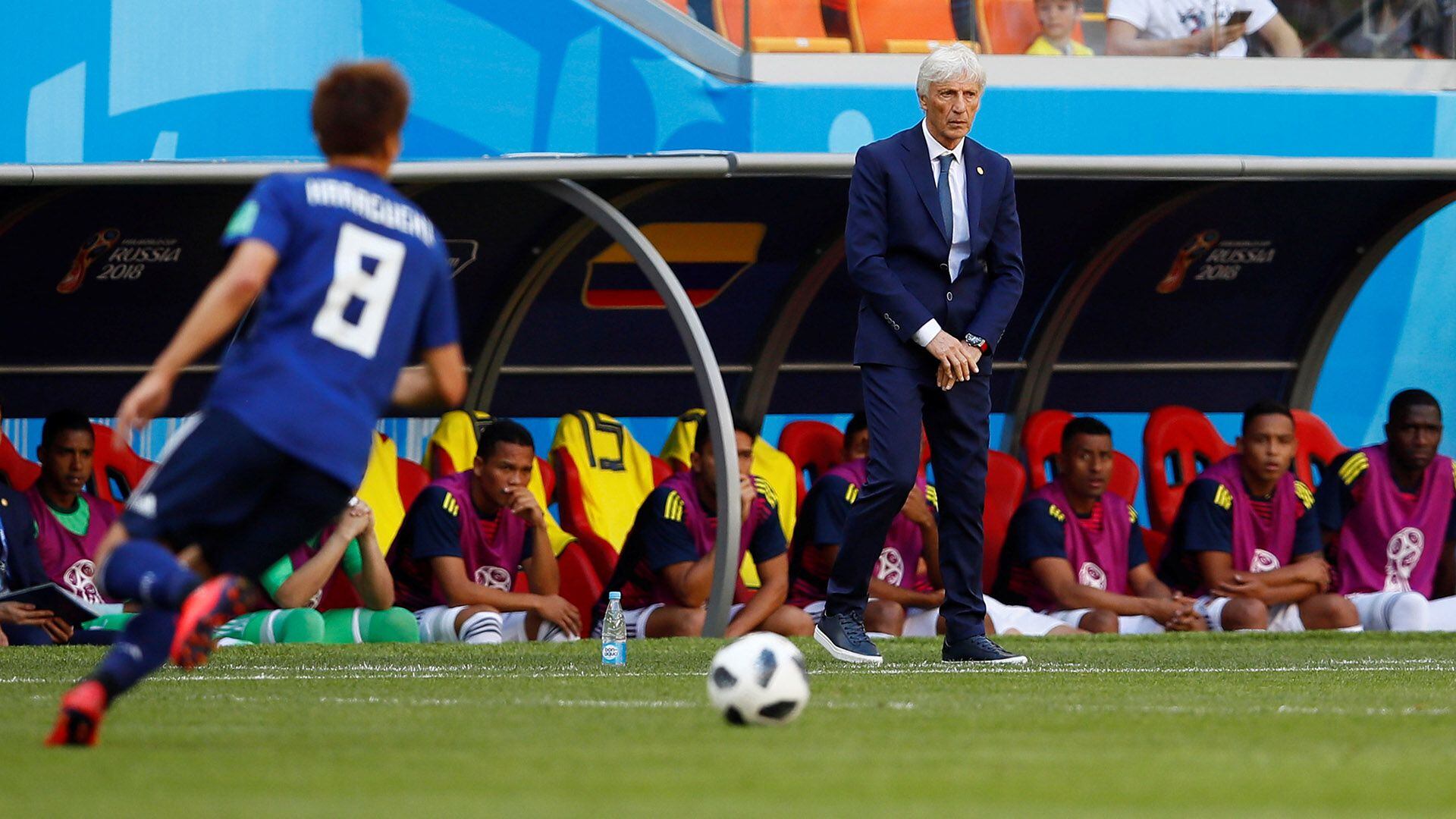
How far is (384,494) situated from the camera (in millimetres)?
9891

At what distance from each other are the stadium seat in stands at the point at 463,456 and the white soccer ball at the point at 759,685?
5203mm

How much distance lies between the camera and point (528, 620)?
902 cm

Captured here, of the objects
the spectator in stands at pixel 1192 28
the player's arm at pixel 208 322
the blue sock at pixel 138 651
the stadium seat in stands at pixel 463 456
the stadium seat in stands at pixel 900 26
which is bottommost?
the blue sock at pixel 138 651

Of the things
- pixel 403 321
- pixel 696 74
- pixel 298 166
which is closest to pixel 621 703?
pixel 403 321

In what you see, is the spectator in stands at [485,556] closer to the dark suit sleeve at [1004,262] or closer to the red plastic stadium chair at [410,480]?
the red plastic stadium chair at [410,480]

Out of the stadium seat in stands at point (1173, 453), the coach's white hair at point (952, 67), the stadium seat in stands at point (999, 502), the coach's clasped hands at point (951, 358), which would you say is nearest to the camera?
the coach's clasped hands at point (951, 358)

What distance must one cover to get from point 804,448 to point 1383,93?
15.4 feet

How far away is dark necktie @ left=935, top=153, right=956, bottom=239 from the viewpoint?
672 cm

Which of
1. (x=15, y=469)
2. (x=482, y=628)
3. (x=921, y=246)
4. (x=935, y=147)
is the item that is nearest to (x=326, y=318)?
(x=921, y=246)

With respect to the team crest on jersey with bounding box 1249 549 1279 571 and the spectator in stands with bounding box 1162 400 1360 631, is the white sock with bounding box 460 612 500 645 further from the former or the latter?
the team crest on jersey with bounding box 1249 549 1279 571

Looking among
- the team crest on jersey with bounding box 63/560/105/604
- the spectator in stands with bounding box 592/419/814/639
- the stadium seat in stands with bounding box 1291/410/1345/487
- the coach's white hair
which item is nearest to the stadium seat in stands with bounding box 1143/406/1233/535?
the stadium seat in stands with bounding box 1291/410/1345/487

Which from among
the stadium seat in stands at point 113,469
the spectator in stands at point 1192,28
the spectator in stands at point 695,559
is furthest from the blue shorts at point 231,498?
the spectator in stands at point 1192,28

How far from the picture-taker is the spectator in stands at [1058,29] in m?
12.2

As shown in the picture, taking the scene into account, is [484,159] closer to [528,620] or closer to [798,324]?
[528,620]
